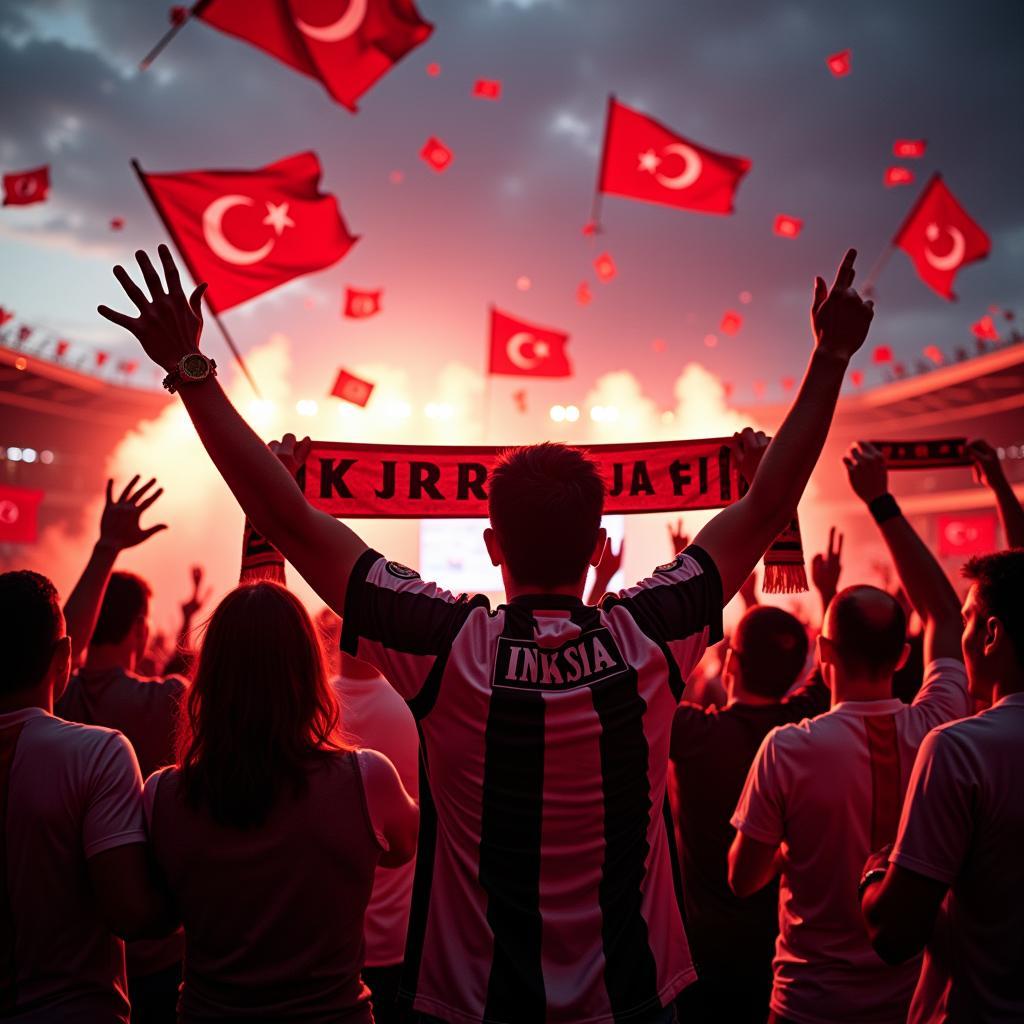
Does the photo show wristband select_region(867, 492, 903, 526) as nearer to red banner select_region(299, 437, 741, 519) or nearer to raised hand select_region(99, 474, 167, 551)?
red banner select_region(299, 437, 741, 519)

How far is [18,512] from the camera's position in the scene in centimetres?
1279

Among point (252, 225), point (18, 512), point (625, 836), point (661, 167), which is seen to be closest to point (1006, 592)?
point (625, 836)

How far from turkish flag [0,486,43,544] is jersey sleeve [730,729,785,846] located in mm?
12795

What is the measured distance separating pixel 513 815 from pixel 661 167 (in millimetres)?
10868

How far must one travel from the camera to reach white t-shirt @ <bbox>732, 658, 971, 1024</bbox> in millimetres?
2504

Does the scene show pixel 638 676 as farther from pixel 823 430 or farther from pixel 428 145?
pixel 428 145

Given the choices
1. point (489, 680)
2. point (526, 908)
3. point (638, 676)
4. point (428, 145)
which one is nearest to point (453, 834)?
point (526, 908)

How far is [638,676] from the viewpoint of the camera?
171 cm

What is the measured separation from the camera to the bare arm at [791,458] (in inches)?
71.7

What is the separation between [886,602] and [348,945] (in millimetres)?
1911

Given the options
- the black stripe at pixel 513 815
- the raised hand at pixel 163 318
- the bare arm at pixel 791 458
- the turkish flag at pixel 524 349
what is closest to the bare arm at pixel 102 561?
the raised hand at pixel 163 318

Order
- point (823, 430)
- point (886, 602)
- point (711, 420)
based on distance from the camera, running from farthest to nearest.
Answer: point (711, 420)
point (886, 602)
point (823, 430)

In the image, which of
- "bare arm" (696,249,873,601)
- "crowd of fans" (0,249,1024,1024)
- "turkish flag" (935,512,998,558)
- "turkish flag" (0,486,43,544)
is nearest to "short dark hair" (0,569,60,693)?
"crowd of fans" (0,249,1024,1024)

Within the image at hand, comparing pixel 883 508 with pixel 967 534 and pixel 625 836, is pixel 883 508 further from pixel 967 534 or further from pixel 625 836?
pixel 967 534
